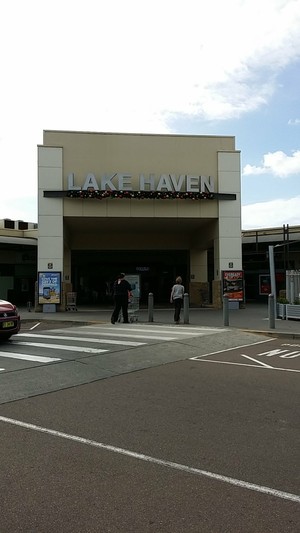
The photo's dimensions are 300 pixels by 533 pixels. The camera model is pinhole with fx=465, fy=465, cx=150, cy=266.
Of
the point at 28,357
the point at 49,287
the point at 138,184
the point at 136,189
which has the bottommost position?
the point at 28,357

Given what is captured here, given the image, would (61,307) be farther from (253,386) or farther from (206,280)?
(253,386)

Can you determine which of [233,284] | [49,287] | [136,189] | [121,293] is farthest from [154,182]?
[121,293]

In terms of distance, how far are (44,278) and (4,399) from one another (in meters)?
16.0

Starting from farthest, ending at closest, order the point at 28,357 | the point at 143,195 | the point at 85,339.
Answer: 1. the point at 143,195
2. the point at 85,339
3. the point at 28,357

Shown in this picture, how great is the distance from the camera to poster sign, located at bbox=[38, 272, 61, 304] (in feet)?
72.2

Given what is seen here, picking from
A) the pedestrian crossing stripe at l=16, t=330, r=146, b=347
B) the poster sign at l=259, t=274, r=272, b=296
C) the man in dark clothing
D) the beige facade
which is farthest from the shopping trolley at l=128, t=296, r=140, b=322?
the poster sign at l=259, t=274, r=272, b=296

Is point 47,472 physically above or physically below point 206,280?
below

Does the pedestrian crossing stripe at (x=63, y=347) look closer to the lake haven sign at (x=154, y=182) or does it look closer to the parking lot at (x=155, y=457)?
the parking lot at (x=155, y=457)

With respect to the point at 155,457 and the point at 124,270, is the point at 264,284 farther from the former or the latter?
the point at 155,457

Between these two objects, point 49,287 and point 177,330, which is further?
point 49,287

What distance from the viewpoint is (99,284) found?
32469 millimetres

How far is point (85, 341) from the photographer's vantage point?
37.7ft

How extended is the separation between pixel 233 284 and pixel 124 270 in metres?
11.3

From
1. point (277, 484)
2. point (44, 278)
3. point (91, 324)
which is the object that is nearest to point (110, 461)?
point (277, 484)
